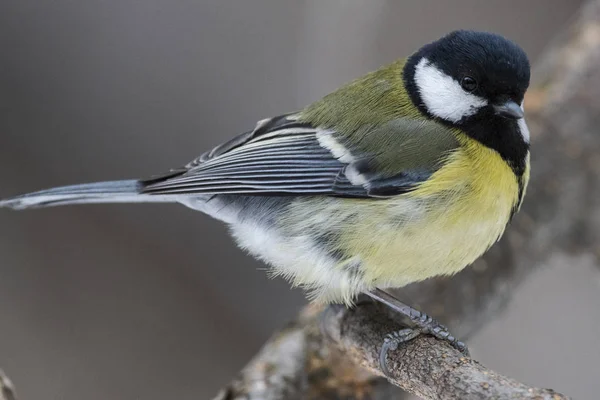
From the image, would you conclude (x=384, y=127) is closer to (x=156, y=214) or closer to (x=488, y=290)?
(x=488, y=290)

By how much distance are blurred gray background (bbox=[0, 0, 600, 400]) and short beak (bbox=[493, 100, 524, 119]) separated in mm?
1710

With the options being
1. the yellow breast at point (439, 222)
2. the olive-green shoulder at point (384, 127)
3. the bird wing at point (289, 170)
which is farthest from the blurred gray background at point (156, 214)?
the yellow breast at point (439, 222)

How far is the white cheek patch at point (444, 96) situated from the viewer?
5.80 feet

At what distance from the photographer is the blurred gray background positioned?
10.7 ft

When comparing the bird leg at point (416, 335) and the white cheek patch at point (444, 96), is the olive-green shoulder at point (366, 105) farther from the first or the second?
the bird leg at point (416, 335)

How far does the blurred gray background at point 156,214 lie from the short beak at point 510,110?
5.61ft

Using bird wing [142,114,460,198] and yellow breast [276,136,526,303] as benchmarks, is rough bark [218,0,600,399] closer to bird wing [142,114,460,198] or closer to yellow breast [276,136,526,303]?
yellow breast [276,136,526,303]

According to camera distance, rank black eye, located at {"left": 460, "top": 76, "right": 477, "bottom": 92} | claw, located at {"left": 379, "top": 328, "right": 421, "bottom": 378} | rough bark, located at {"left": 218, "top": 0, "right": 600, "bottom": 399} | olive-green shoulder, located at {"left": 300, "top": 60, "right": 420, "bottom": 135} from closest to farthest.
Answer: rough bark, located at {"left": 218, "top": 0, "right": 600, "bottom": 399} → claw, located at {"left": 379, "top": 328, "right": 421, "bottom": 378} → black eye, located at {"left": 460, "top": 76, "right": 477, "bottom": 92} → olive-green shoulder, located at {"left": 300, "top": 60, "right": 420, "bottom": 135}

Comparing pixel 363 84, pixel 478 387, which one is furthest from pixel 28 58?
pixel 478 387

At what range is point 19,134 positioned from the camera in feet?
11.4

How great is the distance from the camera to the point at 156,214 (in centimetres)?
353

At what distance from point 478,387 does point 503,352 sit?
2.19m

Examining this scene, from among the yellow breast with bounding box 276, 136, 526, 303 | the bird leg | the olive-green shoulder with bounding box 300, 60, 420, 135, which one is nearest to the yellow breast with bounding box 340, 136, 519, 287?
the yellow breast with bounding box 276, 136, 526, 303

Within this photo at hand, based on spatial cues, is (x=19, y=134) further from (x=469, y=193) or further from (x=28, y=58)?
(x=469, y=193)
